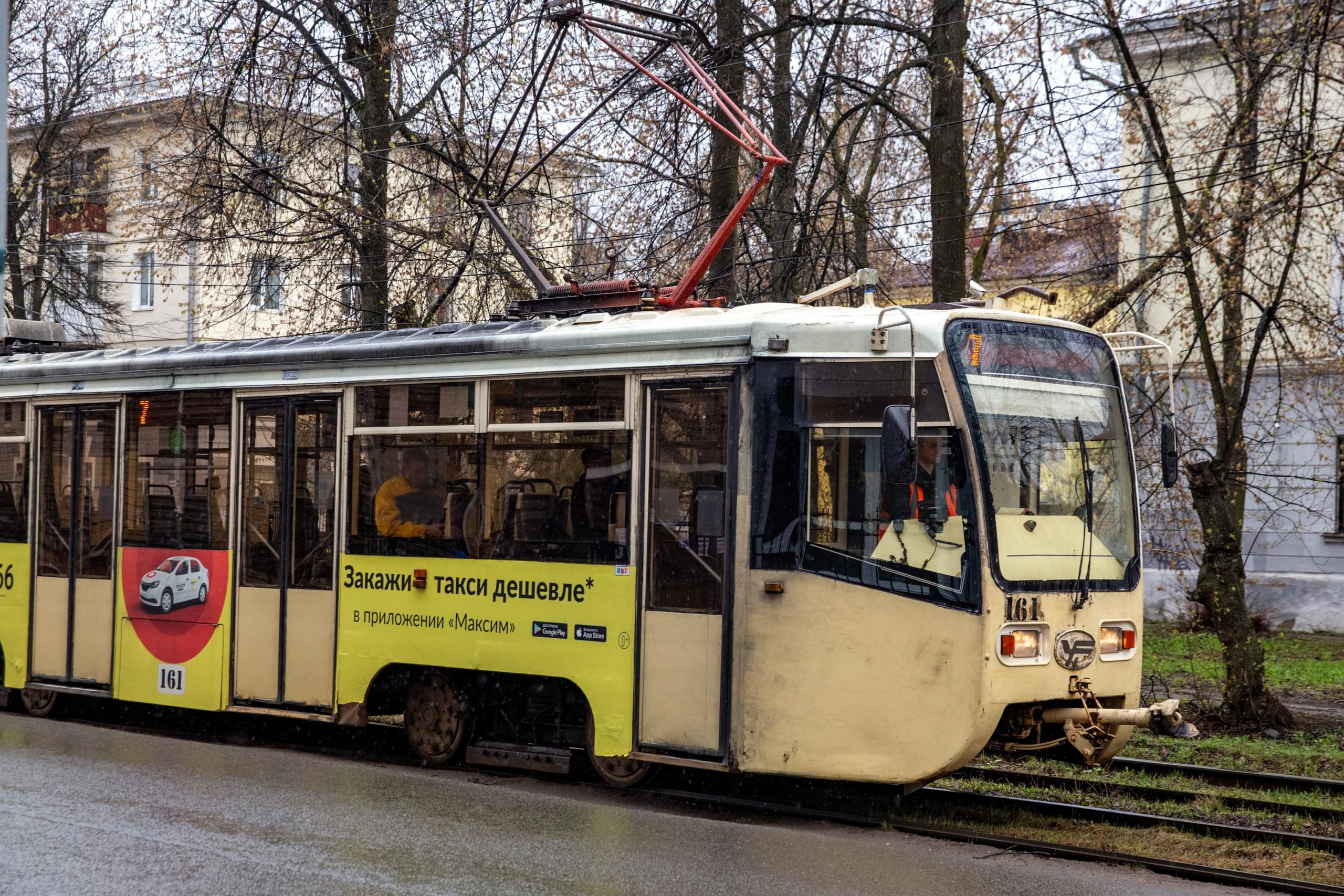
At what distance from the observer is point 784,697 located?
810cm

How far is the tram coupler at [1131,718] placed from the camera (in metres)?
7.79

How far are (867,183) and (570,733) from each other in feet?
46.9

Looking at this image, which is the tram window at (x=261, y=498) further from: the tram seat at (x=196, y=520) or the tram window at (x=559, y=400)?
the tram window at (x=559, y=400)

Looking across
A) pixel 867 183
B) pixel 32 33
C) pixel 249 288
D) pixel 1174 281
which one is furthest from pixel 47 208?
pixel 1174 281

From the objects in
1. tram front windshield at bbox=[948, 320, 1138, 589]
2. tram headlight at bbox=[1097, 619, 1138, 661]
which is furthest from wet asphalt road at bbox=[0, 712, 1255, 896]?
tram front windshield at bbox=[948, 320, 1138, 589]

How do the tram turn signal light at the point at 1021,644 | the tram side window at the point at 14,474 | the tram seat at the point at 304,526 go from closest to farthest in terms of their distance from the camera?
the tram turn signal light at the point at 1021,644
the tram seat at the point at 304,526
the tram side window at the point at 14,474

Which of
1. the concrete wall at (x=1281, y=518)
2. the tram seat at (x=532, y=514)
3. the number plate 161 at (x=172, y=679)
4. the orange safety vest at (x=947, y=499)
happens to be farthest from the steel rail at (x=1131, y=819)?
the number plate 161 at (x=172, y=679)

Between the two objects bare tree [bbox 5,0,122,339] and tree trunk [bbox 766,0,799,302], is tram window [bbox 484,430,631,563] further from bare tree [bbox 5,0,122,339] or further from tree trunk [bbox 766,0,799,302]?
bare tree [bbox 5,0,122,339]

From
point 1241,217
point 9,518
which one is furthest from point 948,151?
point 9,518

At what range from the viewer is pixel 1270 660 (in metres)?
19.1

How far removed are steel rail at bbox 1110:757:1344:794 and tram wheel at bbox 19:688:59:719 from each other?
8.86 metres

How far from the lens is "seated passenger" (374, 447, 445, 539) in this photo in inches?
382

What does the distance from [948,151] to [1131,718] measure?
28.1 ft

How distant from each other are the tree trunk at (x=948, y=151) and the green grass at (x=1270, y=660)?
15.5 ft
